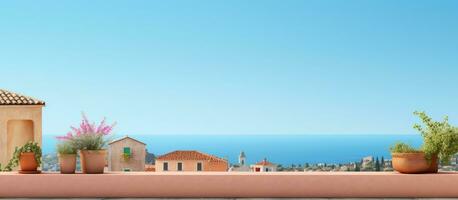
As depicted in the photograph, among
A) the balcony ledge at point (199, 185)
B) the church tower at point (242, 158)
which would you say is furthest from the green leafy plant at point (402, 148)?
the church tower at point (242, 158)

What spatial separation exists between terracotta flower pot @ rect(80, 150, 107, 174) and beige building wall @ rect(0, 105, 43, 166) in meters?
10.3

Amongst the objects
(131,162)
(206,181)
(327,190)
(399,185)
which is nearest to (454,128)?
(399,185)

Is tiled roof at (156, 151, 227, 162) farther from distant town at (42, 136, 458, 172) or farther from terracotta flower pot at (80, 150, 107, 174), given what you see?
terracotta flower pot at (80, 150, 107, 174)

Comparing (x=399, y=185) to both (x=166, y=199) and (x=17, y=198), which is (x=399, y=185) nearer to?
(x=166, y=199)

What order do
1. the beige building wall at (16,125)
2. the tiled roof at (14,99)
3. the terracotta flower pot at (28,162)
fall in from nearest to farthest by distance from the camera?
1. the terracotta flower pot at (28,162)
2. the tiled roof at (14,99)
3. the beige building wall at (16,125)

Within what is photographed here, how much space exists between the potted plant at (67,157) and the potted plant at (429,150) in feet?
15.4

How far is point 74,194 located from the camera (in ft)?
34.3

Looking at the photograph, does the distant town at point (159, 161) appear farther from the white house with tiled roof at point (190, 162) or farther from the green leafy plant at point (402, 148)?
the green leafy plant at point (402, 148)

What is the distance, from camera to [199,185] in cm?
1047

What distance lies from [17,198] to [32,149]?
2.70 feet

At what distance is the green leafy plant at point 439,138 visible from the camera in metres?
10.4

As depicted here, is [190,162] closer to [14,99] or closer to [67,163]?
[14,99]

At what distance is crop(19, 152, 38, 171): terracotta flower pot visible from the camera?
1074 centimetres

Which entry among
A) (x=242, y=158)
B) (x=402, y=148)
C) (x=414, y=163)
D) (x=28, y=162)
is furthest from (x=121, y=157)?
(x=242, y=158)
